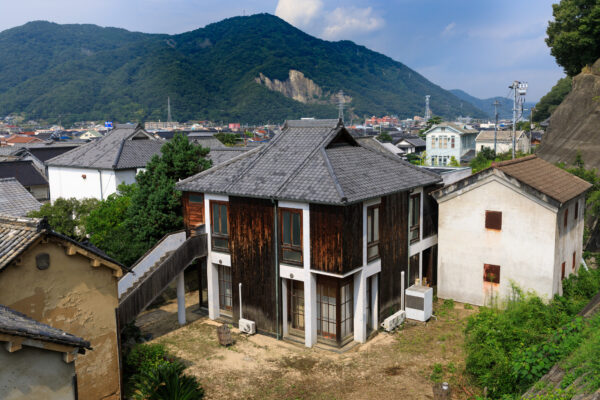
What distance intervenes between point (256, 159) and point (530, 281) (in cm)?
1286

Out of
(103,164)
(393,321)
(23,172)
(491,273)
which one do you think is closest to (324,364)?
(393,321)

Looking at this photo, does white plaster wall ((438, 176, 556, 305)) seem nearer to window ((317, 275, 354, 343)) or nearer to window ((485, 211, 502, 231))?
window ((485, 211, 502, 231))

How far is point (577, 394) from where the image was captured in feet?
29.3

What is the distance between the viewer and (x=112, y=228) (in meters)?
25.6

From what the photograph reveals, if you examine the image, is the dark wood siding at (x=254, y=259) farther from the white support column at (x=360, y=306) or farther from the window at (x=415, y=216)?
the window at (x=415, y=216)

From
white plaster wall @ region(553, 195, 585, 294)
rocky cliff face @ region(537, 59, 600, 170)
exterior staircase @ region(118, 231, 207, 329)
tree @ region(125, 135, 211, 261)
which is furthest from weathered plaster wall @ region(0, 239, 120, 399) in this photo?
rocky cliff face @ region(537, 59, 600, 170)

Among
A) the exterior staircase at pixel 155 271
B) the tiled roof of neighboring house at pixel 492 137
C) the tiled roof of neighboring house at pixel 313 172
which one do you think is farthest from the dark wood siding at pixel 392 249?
the tiled roof of neighboring house at pixel 492 137

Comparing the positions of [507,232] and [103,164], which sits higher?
[103,164]

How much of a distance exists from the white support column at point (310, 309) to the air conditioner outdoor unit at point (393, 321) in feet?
9.78

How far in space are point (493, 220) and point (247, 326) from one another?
11677mm

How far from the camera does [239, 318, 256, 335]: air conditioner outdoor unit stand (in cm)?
1922

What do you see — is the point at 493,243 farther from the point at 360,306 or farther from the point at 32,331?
the point at 32,331

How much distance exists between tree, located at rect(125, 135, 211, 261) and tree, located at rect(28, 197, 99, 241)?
2624 mm

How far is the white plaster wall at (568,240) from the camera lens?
800 inches
